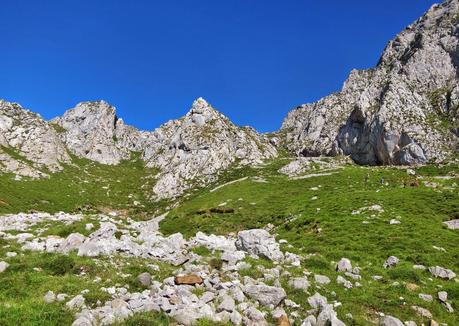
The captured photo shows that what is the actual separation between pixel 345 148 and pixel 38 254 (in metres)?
159

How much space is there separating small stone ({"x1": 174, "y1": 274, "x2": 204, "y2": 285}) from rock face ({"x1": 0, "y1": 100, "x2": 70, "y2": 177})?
124721mm

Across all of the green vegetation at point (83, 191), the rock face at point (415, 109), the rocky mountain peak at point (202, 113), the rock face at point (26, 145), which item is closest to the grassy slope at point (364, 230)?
the green vegetation at point (83, 191)

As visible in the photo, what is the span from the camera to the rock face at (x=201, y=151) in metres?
140

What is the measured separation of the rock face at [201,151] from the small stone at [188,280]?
113164 mm

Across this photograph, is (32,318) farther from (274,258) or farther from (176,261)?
(274,258)

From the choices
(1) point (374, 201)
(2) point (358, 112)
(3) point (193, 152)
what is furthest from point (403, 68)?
(1) point (374, 201)

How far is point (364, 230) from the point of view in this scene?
1463 inches

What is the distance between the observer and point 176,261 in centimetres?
2253

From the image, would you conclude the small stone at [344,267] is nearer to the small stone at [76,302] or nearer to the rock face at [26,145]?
the small stone at [76,302]

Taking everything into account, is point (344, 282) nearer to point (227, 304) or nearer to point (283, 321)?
A: point (283, 321)

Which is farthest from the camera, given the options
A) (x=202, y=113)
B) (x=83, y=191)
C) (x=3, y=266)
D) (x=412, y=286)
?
(x=202, y=113)

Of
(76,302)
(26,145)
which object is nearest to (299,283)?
(76,302)

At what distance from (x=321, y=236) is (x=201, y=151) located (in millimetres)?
117596

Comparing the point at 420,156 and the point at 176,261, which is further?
the point at 420,156
